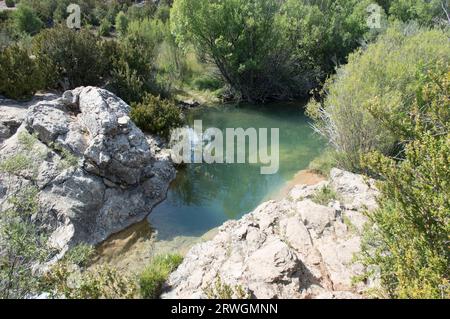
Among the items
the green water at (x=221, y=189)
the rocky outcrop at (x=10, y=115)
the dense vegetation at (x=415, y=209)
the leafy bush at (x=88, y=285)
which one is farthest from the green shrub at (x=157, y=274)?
Answer: the rocky outcrop at (x=10, y=115)

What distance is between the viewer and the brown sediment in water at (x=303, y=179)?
12.0 m

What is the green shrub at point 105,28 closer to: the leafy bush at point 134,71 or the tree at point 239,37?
the tree at point 239,37

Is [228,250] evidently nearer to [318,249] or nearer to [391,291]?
[318,249]

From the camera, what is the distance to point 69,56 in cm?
1661

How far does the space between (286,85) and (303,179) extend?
491 inches

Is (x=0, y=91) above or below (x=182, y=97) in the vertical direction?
above

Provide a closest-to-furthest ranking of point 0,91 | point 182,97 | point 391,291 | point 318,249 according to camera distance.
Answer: point 391,291 < point 318,249 < point 0,91 < point 182,97

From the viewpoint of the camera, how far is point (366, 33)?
2486cm

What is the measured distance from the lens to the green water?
10.6m

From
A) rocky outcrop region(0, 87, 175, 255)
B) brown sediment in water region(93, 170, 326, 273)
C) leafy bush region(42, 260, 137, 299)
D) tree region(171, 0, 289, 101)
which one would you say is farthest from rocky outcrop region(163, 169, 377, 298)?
tree region(171, 0, 289, 101)

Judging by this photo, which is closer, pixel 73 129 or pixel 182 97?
pixel 73 129

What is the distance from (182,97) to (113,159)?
40.2ft

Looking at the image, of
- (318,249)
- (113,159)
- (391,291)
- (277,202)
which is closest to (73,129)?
(113,159)
